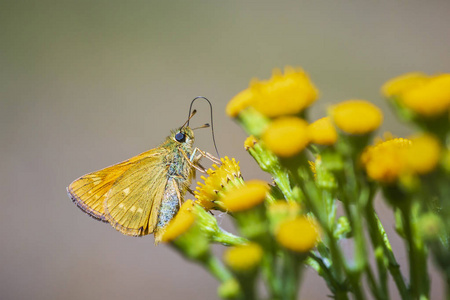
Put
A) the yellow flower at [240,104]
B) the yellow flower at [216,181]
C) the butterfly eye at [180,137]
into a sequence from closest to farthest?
the yellow flower at [240,104]
the yellow flower at [216,181]
the butterfly eye at [180,137]

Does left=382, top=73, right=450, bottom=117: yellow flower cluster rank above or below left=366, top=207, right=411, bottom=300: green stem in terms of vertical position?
above

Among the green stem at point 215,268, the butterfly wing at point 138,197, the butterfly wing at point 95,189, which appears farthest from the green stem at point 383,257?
the butterfly wing at point 95,189

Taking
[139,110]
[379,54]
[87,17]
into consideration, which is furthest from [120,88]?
[379,54]

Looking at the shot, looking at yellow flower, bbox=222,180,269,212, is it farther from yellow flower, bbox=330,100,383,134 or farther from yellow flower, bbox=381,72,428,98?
yellow flower, bbox=381,72,428,98

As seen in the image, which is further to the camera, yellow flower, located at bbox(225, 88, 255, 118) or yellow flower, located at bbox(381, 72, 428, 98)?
yellow flower, located at bbox(225, 88, 255, 118)

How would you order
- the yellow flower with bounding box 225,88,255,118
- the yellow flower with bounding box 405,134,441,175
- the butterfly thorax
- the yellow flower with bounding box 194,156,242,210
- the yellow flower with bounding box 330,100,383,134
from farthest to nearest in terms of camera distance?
the butterfly thorax < the yellow flower with bounding box 194,156,242,210 < the yellow flower with bounding box 225,88,255,118 < the yellow flower with bounding box 330,100,383,134 < the yellow flower with bounding box 405,134,441,175

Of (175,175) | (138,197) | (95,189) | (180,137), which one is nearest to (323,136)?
(175,175)

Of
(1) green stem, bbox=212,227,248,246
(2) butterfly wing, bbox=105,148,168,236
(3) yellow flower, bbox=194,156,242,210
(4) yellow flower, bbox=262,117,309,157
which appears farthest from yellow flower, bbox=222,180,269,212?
(2) butterfly wing, bbox=105,148,168,236

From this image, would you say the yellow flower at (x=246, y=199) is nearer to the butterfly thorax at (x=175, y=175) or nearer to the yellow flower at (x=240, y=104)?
the yellow flower at (x=240, y=104)
